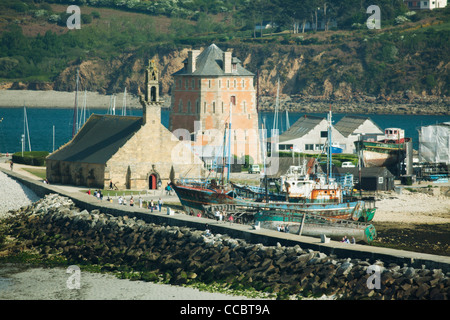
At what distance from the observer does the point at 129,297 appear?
142 ft

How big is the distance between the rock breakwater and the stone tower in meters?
10.3

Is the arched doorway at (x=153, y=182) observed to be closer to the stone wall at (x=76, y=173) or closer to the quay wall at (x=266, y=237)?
the stone wall at (x=76, y=173)

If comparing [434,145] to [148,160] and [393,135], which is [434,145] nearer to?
[393,135]

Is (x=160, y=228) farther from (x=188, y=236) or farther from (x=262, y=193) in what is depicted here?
(x=262, y=193)

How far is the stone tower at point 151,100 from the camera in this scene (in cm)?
6844

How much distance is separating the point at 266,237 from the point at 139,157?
21.8m

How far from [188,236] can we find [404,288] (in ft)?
49.9

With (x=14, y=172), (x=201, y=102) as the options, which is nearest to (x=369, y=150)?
(x=201, y=102)

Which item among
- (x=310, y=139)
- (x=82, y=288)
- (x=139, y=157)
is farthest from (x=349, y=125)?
(x=82, y=288)

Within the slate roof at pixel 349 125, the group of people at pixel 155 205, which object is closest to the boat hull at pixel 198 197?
the group of people at pixel 155 205

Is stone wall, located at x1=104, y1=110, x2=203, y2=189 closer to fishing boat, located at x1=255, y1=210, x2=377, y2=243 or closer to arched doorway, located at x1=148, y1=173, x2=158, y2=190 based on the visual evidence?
arched doorway, located at x1=148, y1=173, x2=158, y2=190

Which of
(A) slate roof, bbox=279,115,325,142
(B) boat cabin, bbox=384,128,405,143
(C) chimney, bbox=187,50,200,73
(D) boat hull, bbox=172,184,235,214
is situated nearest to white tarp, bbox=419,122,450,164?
(B) boat cabin, bbox=384,128,405,143

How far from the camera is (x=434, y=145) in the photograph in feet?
283

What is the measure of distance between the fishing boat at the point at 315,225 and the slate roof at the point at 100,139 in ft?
52.7
